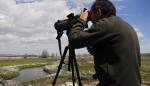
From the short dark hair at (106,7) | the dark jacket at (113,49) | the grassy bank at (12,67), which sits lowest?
the grassy bank at (12,67)

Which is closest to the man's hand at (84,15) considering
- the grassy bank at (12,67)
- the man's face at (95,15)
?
the man's face at (95,15)

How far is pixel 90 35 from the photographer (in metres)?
4.14

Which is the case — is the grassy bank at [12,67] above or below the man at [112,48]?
below

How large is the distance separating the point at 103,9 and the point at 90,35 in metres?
0.43

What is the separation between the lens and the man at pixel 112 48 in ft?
13.4

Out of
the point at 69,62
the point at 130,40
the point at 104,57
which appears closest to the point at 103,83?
the point at 104,57

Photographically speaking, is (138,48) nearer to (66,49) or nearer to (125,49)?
(125,49)

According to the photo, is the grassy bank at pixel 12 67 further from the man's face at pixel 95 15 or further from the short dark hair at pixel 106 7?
the short dark hair at pixel 106 7

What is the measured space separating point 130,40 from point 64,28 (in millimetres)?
1230

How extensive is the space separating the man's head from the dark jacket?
11cm

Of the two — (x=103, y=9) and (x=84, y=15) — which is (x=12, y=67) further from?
(x=103, y=9)

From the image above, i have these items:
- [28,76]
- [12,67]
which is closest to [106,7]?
[28,76]

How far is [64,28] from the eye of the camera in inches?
197

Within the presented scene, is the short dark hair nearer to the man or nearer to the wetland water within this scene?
the man
